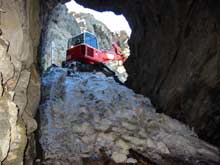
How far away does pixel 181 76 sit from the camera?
18.4 ft

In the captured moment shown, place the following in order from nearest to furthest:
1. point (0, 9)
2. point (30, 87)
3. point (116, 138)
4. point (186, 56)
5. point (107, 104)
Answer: point (0, 9), point (30, 87), point (116, 138), point (186, 56), point (107, 104)

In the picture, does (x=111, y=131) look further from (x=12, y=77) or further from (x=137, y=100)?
(x=12, y=77)

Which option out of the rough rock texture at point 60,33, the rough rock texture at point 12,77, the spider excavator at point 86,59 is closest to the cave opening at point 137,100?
the rough rock texture at point 12,77

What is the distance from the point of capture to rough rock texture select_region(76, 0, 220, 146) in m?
4.75

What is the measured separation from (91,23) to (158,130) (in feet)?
69.3

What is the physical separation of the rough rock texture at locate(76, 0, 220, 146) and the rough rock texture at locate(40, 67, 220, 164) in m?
0.35

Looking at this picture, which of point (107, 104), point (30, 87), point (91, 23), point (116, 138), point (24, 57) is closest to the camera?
point (24, 57)

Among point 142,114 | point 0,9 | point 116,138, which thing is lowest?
point 116,138

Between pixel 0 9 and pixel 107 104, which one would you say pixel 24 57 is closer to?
pixel 0 9

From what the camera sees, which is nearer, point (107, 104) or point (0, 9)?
point (0, 9)

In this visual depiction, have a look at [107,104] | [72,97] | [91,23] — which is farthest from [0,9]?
[91,23]

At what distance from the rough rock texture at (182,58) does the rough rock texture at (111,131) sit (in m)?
0.35

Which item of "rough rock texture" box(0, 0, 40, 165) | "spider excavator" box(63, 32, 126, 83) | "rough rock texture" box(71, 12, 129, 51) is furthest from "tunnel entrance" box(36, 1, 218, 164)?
"rough rock texture" box(71, 12, 129, 51)

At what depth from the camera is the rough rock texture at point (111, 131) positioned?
448 centimetres
